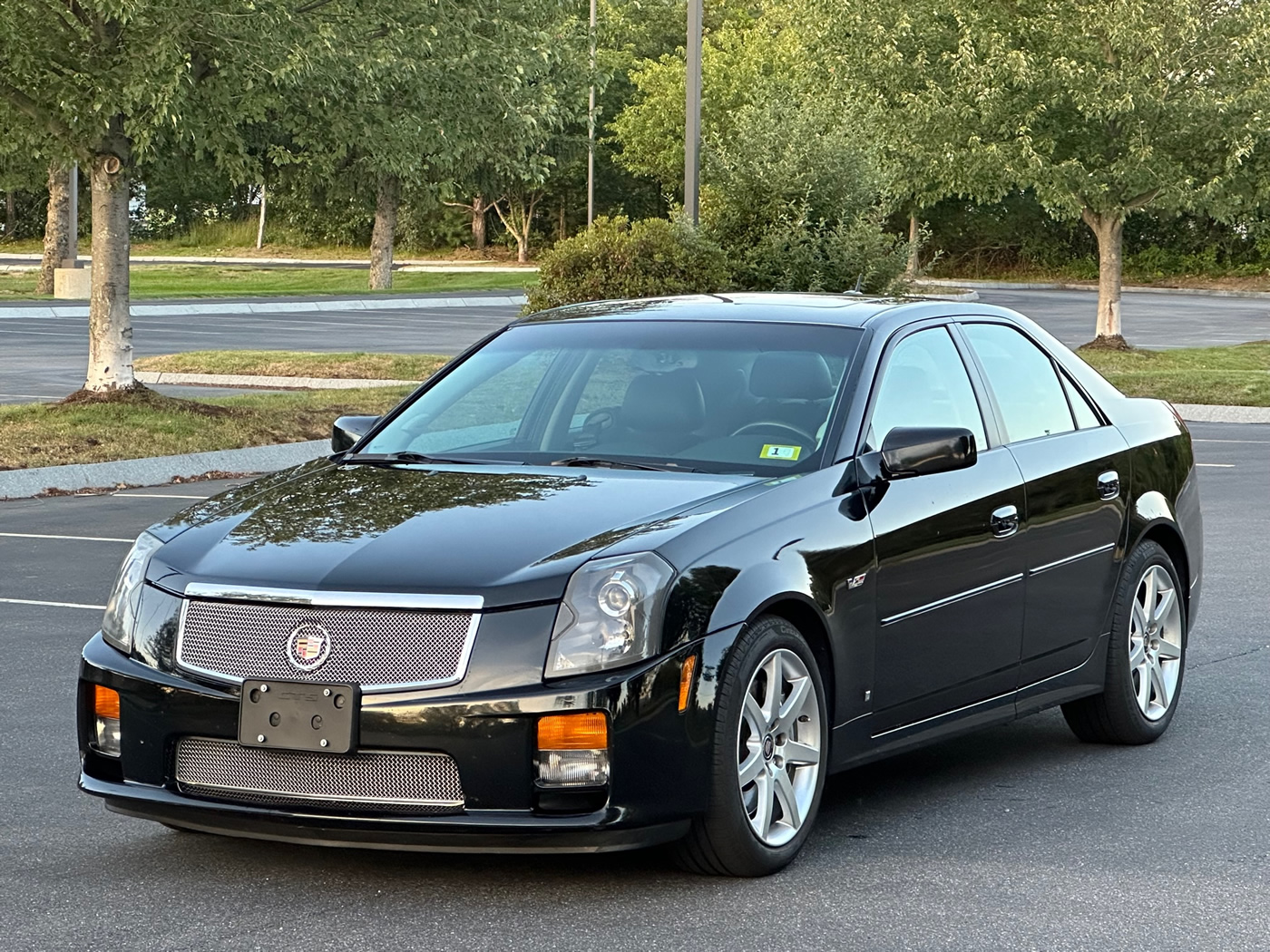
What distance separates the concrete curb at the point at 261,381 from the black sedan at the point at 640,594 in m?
17.6

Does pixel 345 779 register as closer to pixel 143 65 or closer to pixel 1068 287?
pixel 143 65

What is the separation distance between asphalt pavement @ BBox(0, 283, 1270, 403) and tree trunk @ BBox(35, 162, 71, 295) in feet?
21.1

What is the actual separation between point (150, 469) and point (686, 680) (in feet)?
39.3

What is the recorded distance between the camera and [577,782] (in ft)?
16.4

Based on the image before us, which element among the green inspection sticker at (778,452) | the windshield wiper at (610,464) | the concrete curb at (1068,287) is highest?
the green inspection sticker at (778,452)

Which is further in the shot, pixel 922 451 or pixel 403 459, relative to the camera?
pixel 403 459

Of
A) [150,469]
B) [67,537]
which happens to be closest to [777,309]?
[67,537]

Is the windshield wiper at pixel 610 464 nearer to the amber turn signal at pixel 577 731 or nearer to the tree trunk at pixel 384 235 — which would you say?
the amber turn signal at pixel 577 731

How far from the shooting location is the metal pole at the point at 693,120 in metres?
22.2

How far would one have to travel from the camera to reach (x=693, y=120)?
2289cm

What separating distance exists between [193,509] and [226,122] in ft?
38.2

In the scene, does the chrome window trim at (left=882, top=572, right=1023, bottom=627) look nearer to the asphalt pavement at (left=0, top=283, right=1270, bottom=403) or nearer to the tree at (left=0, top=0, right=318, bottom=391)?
the tree at (left=0, top=0, right=318, bottom=391)

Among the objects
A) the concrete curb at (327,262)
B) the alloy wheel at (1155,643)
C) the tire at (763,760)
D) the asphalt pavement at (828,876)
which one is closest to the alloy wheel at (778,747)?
the tire at (763,760)

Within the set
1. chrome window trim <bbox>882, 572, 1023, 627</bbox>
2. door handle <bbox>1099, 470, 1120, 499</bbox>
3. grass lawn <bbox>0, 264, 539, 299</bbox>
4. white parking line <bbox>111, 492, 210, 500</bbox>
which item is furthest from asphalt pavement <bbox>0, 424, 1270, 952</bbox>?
grass lawn <bbox>0, 264, 539, 299</bbox>
